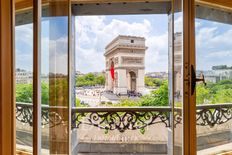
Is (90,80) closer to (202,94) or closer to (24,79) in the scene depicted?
(202,94)

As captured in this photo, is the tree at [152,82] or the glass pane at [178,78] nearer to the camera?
the glass pane at [178,78]

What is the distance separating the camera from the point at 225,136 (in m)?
2.33

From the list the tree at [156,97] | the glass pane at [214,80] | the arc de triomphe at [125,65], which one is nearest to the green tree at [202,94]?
the glass pane at [214,80]

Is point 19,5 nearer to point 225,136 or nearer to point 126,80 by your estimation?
point 225,136

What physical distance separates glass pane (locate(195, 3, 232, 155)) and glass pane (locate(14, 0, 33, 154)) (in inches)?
48.5

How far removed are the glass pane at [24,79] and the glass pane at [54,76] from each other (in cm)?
8

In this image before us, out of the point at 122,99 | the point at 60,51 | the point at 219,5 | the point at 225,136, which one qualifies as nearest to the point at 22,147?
the point at 60,51

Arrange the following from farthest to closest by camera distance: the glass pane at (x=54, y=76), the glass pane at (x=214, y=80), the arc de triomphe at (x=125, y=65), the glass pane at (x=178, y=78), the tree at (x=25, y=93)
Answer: the arc de triomphe at (x=125, y=65)
the glass pane at (x=214, y=80)
the glass pane at (x=178, y=78)
the glass pane at (x=54, y=76)
the tree at (x=25, y=93)

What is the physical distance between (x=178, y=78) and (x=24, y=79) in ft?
3.70

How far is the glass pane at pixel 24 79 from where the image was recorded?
5.02 ft

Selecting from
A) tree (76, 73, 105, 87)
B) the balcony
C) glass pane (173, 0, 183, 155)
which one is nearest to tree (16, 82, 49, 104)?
glass pane (173, 0, 183, 155)

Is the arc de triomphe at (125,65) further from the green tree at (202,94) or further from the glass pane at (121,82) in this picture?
the green tree at (202,94)

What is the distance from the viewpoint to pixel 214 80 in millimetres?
2209

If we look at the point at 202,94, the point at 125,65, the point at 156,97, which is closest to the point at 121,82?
the point at 125,65
